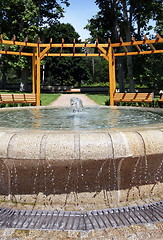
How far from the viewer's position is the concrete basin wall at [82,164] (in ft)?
8.96

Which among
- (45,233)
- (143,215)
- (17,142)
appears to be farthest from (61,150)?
(143,215)

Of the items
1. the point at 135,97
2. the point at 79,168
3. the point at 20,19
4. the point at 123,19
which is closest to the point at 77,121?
the point at 79,168

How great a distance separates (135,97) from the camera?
11.9 meters

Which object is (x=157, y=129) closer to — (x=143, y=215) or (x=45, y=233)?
(x=143, y=215)

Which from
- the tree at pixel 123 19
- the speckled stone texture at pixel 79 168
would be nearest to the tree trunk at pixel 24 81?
the tree at pixel 123 19

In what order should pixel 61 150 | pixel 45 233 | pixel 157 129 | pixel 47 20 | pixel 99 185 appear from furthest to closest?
Answer: pixel 47 20 → pixel 157 129 → pixel 99 185 → pixel 61 150 → pixel 45 233

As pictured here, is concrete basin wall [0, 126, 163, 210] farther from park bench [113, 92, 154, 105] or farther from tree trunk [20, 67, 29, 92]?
tree trunk [20, 67, 29, 92]

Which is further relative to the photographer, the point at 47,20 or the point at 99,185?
the point at 47,20

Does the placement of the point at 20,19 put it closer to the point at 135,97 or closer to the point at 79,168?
the point at 135,97

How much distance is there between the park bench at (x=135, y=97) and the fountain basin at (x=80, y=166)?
28.5ft

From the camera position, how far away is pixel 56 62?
39500mm

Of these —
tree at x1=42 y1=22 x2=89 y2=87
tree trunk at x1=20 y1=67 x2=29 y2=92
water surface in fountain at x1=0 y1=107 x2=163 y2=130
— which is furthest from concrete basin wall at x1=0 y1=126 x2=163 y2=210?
tree at x1=42 y1=22 x2=89 y2=87

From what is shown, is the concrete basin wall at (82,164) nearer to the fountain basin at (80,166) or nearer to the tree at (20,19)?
the fountain basin at (80,166)

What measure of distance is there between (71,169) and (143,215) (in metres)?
0.99
